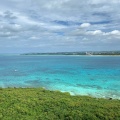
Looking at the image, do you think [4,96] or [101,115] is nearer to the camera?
[101,115]

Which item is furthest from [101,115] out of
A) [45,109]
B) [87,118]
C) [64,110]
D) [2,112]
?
[2,112]

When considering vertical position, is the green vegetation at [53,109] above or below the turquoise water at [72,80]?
above

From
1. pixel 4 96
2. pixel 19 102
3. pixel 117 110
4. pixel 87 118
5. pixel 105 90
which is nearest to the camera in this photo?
pixel 87 118

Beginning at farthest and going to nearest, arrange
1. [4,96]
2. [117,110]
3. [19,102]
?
[4,96], [19,102], [117,110]

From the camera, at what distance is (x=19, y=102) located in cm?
2039

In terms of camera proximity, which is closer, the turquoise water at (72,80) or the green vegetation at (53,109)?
the green vegetation at (53,109)

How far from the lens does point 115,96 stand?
2817cm

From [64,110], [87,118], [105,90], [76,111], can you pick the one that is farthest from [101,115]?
[105,90]

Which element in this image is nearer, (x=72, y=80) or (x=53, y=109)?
(x=53, y=109)

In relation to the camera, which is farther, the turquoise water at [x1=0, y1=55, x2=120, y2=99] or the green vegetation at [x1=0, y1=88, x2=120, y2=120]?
the turquoise water at [x1=0, y1=55, x2=120, y2=99]

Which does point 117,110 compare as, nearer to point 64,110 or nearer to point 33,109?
point 64,110

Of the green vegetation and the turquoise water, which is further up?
the green vegetation

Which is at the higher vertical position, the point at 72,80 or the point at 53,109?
the point at 53,109

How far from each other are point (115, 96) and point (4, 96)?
1676cm
